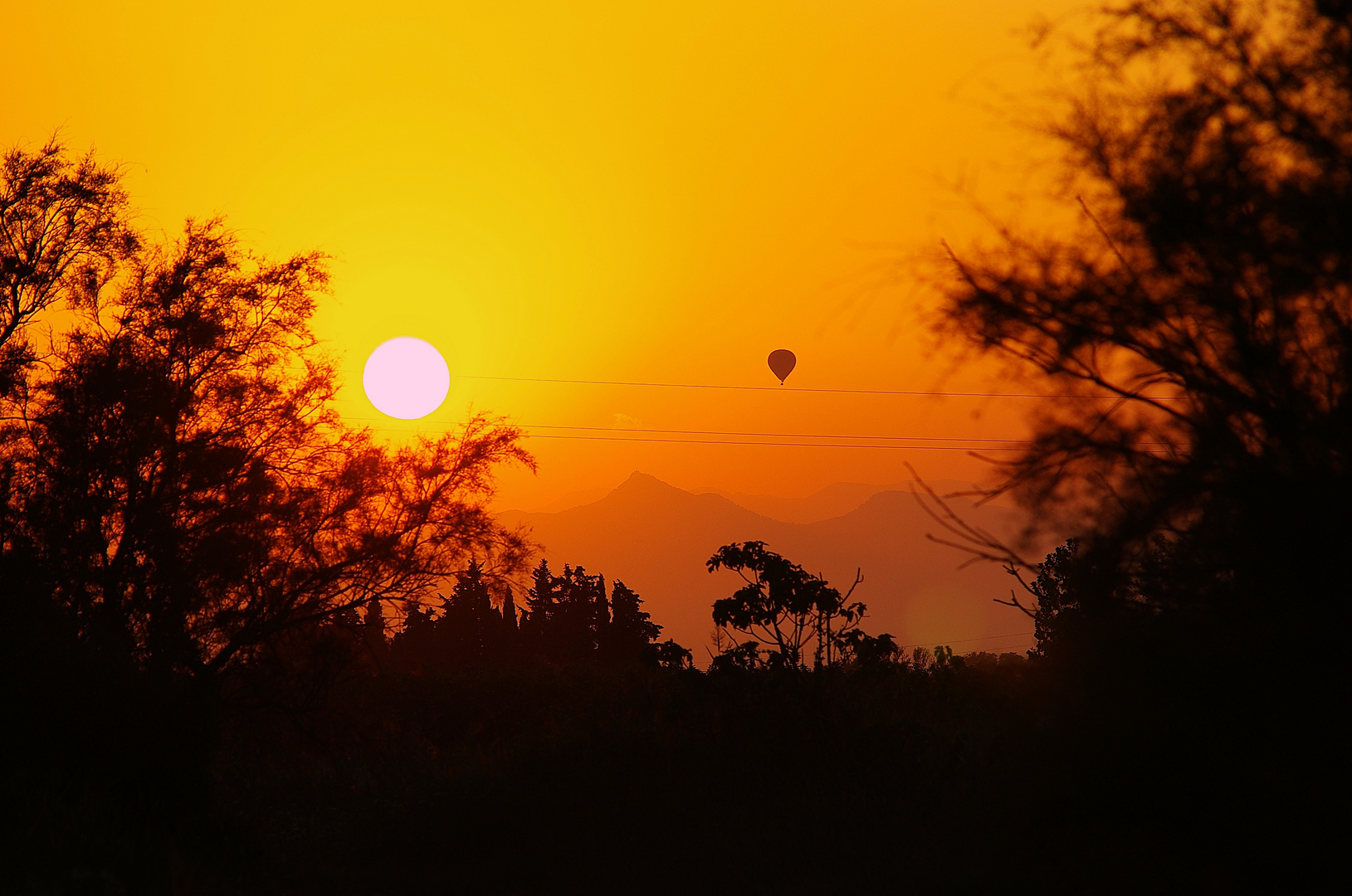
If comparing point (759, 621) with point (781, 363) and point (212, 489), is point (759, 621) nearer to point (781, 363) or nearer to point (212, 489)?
point (212, 489)

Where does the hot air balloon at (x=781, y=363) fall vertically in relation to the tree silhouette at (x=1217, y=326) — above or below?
above

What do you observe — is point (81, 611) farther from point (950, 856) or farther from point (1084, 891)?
Result: point (1084, 891)

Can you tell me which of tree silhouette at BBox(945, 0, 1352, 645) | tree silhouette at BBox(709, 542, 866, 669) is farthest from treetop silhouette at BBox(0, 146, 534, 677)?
tree silhouette at BBox(945, 0, 1352, 645)

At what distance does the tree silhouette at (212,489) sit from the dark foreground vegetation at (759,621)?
6 centimetres

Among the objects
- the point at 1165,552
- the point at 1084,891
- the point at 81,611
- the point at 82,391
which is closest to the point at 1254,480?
the point at 1165,552

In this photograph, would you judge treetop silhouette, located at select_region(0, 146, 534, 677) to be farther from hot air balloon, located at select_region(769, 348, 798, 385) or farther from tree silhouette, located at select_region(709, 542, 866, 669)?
hot air balloon, located at select_region(769, 348, 798, 385)

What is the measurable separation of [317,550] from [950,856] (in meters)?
12.6

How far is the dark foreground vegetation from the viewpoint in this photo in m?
5.79

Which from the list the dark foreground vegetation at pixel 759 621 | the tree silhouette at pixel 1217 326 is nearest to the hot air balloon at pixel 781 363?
the dark foreground vegetation at pixel 759 621

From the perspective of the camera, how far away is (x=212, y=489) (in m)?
16.7

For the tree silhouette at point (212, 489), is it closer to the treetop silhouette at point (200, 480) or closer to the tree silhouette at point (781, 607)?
the treetop silhouette at point (200, 480)

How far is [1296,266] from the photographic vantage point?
18.4 ft

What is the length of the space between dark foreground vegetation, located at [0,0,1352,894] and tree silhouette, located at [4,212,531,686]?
0.06m

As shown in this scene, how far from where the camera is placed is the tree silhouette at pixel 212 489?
1540 cm
